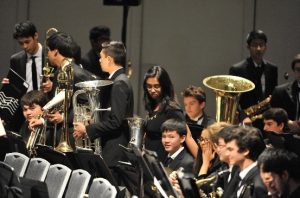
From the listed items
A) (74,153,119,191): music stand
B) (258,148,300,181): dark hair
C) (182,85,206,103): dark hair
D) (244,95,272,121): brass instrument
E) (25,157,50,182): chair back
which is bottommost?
(25,157,50,182): chair back

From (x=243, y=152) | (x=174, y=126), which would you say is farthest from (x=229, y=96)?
(x=243, y=152)

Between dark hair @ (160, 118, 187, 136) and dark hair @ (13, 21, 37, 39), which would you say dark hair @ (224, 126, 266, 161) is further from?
dark hair @ (13, 21, 37, 39)

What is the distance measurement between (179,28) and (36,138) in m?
3.00

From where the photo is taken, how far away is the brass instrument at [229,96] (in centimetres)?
805

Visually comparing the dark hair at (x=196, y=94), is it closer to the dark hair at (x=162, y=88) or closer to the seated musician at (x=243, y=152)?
the dark hair at (x=162, y=88)

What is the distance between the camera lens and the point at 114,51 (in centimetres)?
780

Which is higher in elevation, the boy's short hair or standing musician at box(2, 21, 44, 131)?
standing musician at box(2, 21, 44, 131)

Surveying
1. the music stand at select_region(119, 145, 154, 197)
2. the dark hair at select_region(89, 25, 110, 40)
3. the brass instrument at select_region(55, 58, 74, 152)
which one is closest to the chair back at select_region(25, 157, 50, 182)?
the brass instrument at select_region(55, 58, 74, 152)

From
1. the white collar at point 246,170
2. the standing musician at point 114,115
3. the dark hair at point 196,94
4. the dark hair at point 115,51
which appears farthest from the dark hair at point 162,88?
the white collar at point 246,170

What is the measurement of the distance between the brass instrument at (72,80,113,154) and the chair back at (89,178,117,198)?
0.93 meters

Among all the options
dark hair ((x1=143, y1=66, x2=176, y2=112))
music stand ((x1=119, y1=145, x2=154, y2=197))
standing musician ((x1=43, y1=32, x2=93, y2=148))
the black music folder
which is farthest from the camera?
the black music folder

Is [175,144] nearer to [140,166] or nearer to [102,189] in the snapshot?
[140,166]

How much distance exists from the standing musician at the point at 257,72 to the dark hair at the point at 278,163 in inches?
124

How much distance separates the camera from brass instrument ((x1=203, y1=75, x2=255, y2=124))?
8047mm
